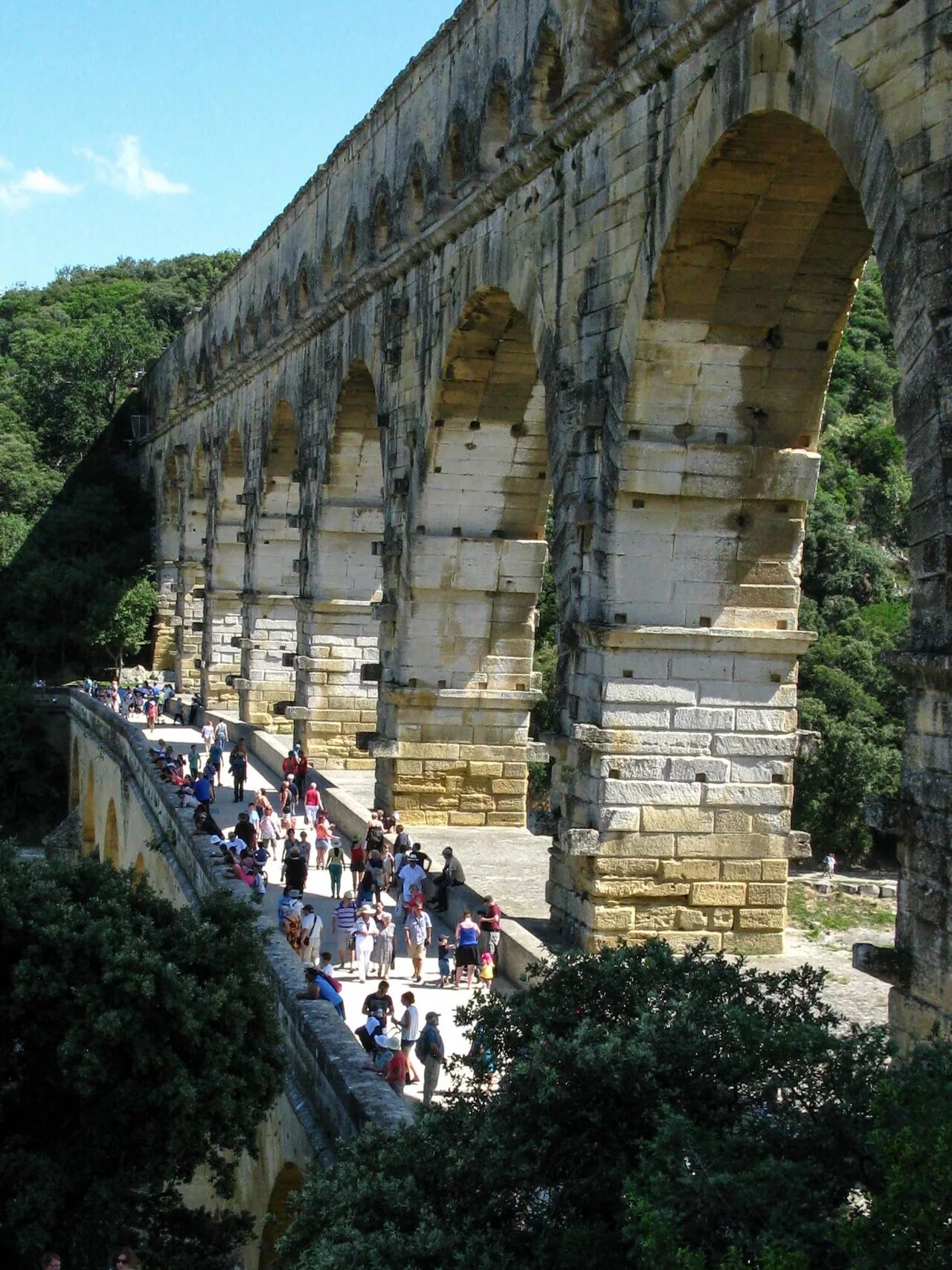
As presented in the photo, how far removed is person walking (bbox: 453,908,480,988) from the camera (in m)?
12.5

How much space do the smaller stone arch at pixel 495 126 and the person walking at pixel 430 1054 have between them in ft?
28.5

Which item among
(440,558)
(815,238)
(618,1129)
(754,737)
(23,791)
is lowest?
(23,791)

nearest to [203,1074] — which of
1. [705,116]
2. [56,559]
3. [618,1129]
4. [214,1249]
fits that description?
[214,1249]

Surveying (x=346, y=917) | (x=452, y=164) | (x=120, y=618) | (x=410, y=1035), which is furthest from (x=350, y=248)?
(x=120, y=618)

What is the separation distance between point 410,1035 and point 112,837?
19.8m

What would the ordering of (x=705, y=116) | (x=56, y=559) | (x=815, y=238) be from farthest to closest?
(x=56, y=559)
(x=815, y=238)
(x=705, y=116)

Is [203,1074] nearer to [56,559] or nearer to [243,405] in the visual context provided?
[243,405]

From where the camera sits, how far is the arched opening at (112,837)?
28.7 metres

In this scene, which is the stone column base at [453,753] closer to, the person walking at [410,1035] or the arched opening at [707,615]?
the arched opening at [707,615]

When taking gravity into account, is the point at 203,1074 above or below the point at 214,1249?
above

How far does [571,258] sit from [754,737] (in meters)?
4.13

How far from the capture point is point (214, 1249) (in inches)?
386

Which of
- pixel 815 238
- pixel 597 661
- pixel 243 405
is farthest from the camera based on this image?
pixel 243 405

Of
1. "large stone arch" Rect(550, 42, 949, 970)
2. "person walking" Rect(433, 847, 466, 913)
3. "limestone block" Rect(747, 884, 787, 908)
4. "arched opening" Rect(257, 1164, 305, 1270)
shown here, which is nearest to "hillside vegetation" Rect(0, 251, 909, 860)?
"person walking" Rect(433, 847, 466, 913)
